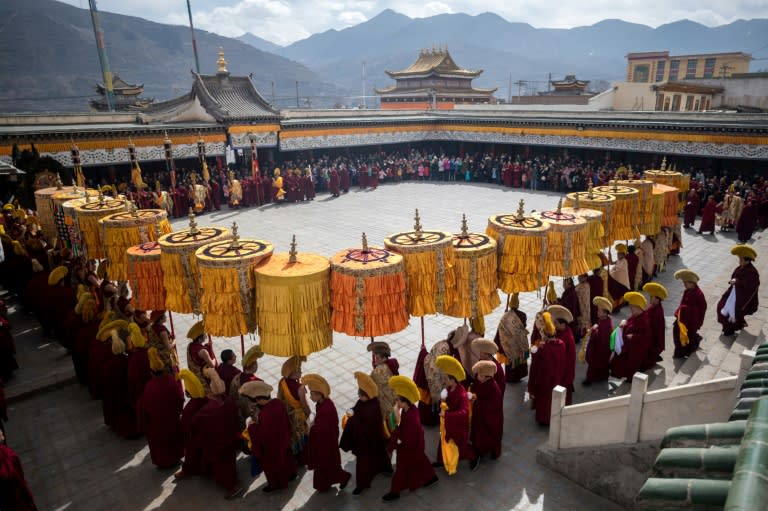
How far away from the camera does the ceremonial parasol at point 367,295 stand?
5.04 meters

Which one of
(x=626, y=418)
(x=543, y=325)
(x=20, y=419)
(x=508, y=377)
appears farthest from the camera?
(x=508, y=377)

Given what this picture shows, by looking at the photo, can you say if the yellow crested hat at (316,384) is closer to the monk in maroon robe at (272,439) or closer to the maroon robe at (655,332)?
the monk in maroon robe at (272,439)

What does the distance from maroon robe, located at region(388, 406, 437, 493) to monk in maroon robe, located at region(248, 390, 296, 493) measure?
116 centimetres

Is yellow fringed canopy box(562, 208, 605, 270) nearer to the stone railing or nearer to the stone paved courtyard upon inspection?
the stone paved courtyard

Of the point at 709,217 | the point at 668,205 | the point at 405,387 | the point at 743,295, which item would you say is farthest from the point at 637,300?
the point at 709,217

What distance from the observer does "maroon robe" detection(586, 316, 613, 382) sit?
697cm

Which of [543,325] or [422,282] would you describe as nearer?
[422,282]

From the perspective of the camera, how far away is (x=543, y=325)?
6164 mm

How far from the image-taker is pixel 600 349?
7004 millimetres

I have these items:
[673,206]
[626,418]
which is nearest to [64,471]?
[626,418]

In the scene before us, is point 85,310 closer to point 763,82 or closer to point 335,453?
point 335,453

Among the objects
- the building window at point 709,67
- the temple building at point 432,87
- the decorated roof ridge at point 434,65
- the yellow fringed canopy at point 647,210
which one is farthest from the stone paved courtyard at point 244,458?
the building window at point 709,67

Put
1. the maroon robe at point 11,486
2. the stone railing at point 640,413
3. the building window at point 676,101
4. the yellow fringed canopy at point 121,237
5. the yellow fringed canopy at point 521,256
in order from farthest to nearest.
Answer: the building window at point 676,101, the yellow fringed canopy at point 121,237, the yellow fringed canopy at point 521,256, the stone railing at point 640,413, the maroon robe at point 11,486

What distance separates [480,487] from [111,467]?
440 cm
